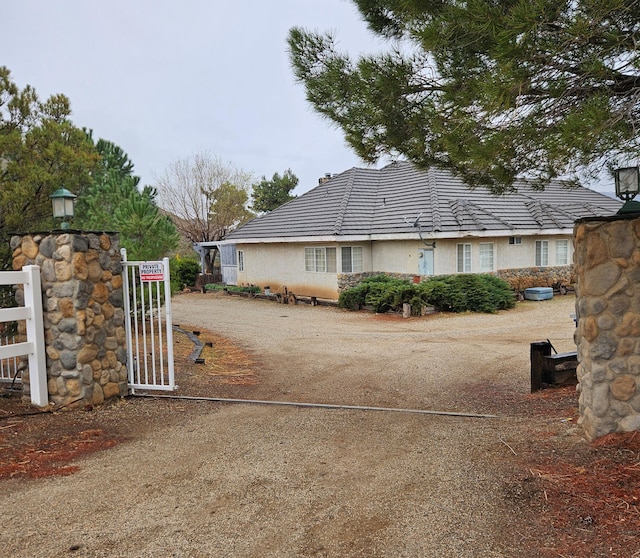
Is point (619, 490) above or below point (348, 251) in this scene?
below

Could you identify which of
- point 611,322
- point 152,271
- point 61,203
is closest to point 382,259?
point 152,271

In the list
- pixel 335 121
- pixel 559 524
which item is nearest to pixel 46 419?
pixel 335 121

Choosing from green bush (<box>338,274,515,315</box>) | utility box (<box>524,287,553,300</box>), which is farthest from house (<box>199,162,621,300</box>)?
green bush (<box>338,274,515,315</box>)

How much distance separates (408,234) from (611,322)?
1402 centimetres

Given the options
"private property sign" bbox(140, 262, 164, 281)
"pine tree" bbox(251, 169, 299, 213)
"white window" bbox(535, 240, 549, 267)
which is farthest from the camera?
"pine tree" bbox(251, 169, 299, 213)

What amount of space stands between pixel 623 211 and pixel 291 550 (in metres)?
3.66

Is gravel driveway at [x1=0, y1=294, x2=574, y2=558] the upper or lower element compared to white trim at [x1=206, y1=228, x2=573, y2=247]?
lower

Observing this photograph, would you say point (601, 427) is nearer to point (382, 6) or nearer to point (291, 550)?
point (291, 550)

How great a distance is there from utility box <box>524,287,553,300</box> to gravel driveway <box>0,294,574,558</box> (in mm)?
12414

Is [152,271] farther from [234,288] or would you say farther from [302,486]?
[234,288]

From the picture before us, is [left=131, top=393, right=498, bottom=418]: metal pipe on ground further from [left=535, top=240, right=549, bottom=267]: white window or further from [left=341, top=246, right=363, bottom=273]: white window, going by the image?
[left=535, top=240, right=549, bottom=267]: white window

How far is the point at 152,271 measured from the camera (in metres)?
6.77

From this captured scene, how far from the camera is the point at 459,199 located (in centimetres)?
1998

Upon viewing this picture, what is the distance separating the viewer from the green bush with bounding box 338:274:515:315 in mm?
16484
